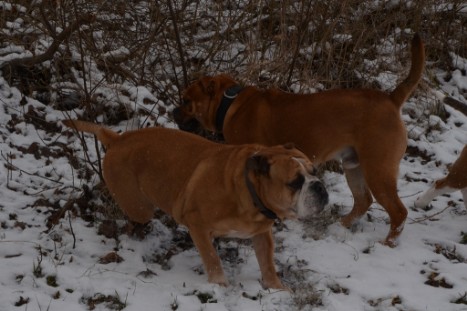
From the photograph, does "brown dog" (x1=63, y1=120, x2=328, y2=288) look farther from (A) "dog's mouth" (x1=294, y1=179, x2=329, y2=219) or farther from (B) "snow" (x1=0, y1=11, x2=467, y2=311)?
(B) "snow" (x1=0, y1=11, x2=467, y2=311)

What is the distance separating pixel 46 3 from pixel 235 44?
85.0 inches

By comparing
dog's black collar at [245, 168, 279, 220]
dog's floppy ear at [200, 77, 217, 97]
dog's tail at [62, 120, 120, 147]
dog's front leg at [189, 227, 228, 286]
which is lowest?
dog's front leg at [189, 227, 228, 286]

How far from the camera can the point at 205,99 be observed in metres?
5.86

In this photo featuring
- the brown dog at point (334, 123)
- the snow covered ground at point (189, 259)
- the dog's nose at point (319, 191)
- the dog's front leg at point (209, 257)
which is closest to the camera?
the dog's nose at point (319, 191)

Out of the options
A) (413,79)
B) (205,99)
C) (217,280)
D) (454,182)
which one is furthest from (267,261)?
(454,182)

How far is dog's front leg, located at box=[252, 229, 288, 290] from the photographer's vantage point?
4578 millimetres

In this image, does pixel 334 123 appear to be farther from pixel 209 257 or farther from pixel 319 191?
pixel 209 257

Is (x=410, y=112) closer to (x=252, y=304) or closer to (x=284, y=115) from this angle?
(x=284, y=115)

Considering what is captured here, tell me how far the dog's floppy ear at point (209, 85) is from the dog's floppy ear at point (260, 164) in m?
1.78

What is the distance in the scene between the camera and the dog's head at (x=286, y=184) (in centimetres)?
405

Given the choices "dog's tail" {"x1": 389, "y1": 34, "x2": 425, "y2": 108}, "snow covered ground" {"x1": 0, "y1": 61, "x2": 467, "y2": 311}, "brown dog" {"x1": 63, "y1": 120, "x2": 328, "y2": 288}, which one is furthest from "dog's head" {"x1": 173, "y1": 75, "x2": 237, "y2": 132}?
"dog's tail" {"x1": 389, "y1": 34, "x2": 425, "y2": 108}

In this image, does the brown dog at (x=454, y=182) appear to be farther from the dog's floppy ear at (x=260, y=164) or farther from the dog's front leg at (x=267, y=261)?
the dog's floppy ear at (x=260, y=164)

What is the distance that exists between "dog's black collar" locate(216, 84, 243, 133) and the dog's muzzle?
6.20 ft

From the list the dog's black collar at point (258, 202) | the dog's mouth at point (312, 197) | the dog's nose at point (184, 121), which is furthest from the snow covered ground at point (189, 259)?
the dog's nose at point (184, 121)
